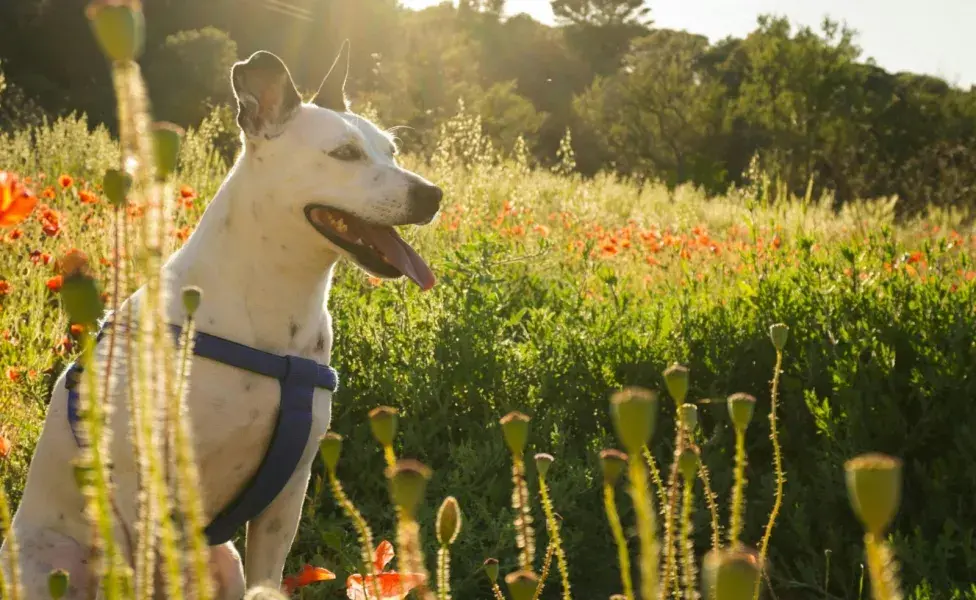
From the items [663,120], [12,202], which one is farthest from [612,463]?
[663,120]

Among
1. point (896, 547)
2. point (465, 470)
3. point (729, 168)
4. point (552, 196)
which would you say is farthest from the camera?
point (729, 168)

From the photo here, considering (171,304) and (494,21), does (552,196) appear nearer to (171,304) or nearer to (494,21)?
(171,304)

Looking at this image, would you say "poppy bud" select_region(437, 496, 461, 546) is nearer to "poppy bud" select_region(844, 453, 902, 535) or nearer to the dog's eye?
"poppy bud" select_region(844, 453, 902, 535)

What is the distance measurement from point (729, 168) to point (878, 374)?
26.8 metres

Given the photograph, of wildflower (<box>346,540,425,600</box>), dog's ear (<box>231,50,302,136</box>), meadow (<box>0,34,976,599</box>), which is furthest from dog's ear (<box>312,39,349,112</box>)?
wildflower (<box>346,540,425,600</box>)

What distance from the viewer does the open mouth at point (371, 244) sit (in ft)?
7.66

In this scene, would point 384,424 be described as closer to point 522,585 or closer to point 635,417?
point 522,585

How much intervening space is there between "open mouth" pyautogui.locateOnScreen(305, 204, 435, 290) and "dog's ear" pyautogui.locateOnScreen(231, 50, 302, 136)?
28cm

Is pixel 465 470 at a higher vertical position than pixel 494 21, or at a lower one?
lower

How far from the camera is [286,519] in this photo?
2227 mm

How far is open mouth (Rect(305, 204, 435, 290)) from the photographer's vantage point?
234 centimetres

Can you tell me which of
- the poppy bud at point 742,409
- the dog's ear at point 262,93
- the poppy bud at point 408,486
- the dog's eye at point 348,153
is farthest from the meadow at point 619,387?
the poppy bud at point 408,486

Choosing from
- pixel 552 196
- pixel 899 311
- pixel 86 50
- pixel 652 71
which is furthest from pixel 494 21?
pixel 899 311

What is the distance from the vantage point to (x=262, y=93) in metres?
2.41
